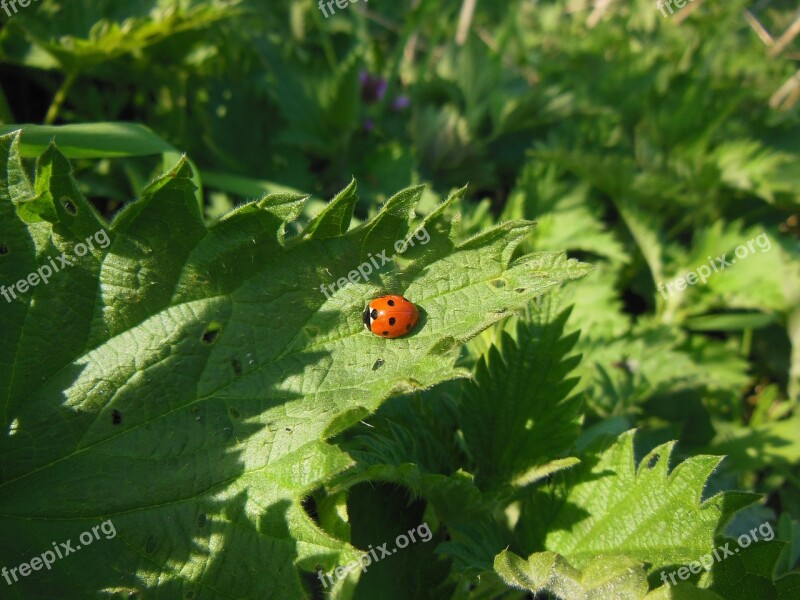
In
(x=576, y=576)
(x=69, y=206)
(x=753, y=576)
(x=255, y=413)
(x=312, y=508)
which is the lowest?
A: (x=753, y=576)

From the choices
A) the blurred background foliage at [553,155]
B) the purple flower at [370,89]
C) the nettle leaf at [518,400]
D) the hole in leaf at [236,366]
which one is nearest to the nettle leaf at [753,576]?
the nettle leaf at [518,400]

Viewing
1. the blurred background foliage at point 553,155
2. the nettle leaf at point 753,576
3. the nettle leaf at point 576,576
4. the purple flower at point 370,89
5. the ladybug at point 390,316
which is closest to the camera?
the nettle leaf at point 576,576

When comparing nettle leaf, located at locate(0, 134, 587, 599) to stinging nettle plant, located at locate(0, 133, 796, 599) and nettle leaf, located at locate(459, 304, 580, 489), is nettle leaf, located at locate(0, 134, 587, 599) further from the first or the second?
nettle leaf, located at locate(459, 304, 580, 489)

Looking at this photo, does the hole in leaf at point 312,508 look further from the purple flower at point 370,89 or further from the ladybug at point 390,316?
the purple flower at point 370,89

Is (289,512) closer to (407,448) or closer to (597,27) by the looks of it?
(407,448)

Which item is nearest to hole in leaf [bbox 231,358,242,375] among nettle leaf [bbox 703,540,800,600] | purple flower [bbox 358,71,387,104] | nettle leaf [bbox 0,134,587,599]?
nettle leaf [bbox 0,134,587,599]

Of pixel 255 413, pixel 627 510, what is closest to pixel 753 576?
pixel 627 510

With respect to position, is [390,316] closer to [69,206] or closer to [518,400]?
[518,400]
